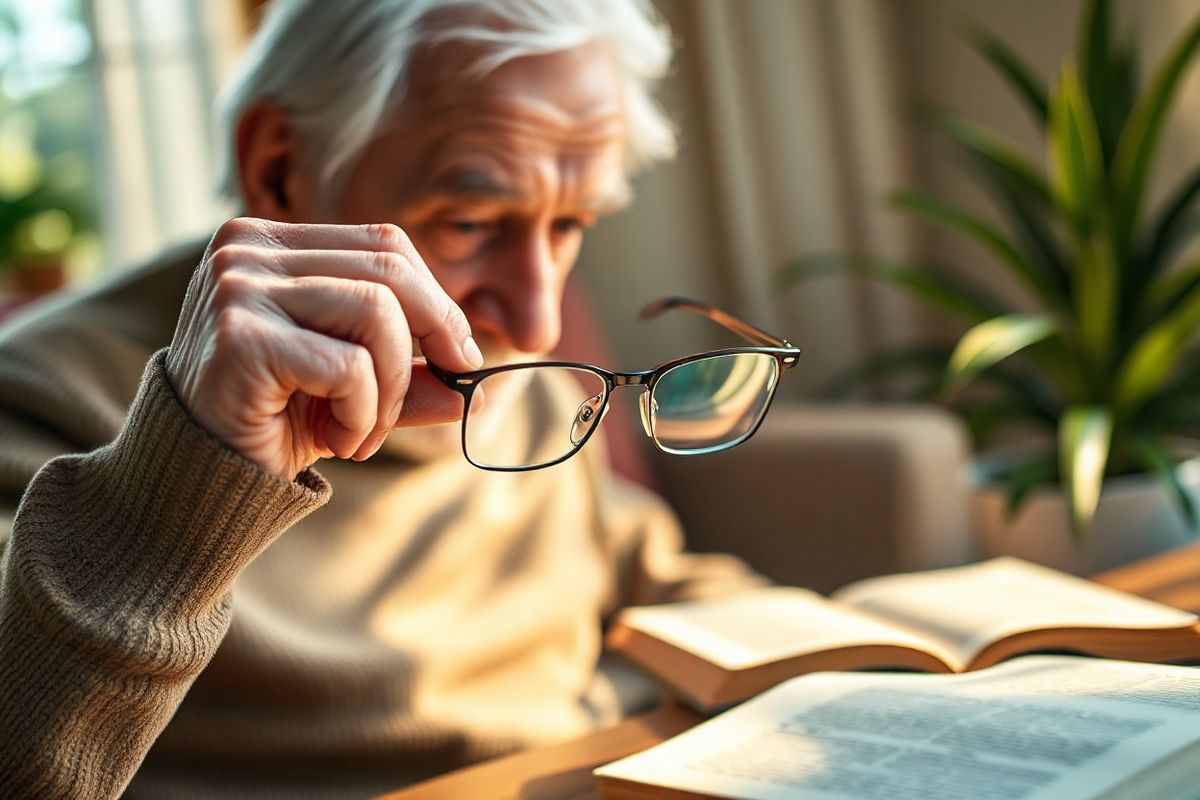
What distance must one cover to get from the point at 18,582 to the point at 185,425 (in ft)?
0.46

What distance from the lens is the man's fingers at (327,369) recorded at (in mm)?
632

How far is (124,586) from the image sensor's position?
67 centimetres

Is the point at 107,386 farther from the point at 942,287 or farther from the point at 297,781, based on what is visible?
the point at 942,287

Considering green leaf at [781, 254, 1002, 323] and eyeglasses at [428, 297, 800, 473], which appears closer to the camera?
eyeglasses at [428, 297, 800, 473]

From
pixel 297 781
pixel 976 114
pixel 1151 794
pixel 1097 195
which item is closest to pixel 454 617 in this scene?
pixel 297 781

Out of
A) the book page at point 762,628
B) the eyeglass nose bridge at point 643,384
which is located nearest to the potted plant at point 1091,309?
the book page at point 762,628

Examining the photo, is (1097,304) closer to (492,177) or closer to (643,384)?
(492,177)

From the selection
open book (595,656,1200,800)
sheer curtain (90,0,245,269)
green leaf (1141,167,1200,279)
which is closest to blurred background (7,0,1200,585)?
sheer curtain (90,0,245,269)

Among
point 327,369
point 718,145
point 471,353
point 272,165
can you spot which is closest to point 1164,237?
point 718,145

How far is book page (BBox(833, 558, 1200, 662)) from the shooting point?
94cm

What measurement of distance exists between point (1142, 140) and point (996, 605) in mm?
981

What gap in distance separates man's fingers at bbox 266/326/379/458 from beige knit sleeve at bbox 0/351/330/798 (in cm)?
5

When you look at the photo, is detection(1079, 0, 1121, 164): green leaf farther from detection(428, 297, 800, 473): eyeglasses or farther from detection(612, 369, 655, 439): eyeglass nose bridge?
detection(612, 369, 655, 439): eyeglass nose bridge

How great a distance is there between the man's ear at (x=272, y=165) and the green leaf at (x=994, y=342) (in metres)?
0.92
